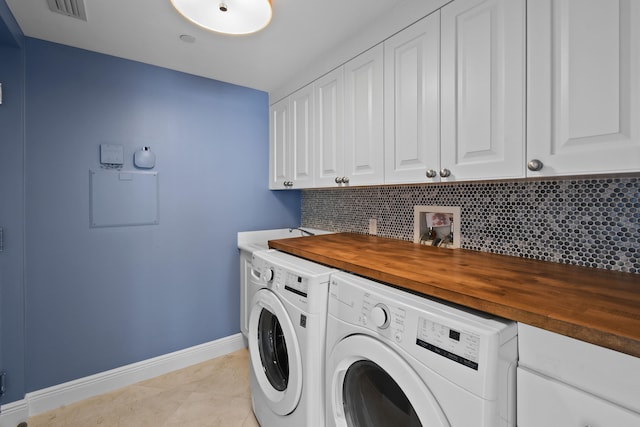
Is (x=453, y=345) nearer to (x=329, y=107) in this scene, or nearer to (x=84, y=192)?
(x=329, y=107)

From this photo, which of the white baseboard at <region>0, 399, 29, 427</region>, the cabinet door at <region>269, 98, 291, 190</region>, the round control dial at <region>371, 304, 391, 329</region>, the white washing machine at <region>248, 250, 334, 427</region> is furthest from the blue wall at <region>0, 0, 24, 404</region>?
the round control dial at <region>371, 304, 391, 329</region>

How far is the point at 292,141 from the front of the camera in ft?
7.50

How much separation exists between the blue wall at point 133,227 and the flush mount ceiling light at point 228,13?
1.10 metres

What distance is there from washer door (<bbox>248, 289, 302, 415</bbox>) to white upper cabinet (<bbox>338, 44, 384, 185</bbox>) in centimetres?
87

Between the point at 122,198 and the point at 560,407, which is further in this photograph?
the point at 122,198

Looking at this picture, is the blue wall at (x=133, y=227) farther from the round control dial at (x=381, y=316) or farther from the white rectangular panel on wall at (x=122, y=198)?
the round control dial at (x=381, y=316)

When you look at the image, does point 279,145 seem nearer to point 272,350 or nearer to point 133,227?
point 133,227

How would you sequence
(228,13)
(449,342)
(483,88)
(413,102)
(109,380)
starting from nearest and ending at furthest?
(449,342)
(483,88)
(228,13)
(413,102)
(109,380)

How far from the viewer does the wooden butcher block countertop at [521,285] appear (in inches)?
25.6

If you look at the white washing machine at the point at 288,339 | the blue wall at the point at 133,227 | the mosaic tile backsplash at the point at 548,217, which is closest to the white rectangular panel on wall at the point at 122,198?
the blue wall at the point at 133,227

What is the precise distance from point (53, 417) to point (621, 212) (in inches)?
123

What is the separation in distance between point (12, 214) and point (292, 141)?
181 cm

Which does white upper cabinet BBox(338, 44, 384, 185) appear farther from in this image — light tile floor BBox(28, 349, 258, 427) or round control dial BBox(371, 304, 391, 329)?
light tile floor BBox(28, 349, 258, 427)

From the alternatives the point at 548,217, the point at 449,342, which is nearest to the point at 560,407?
the point at 449,342
